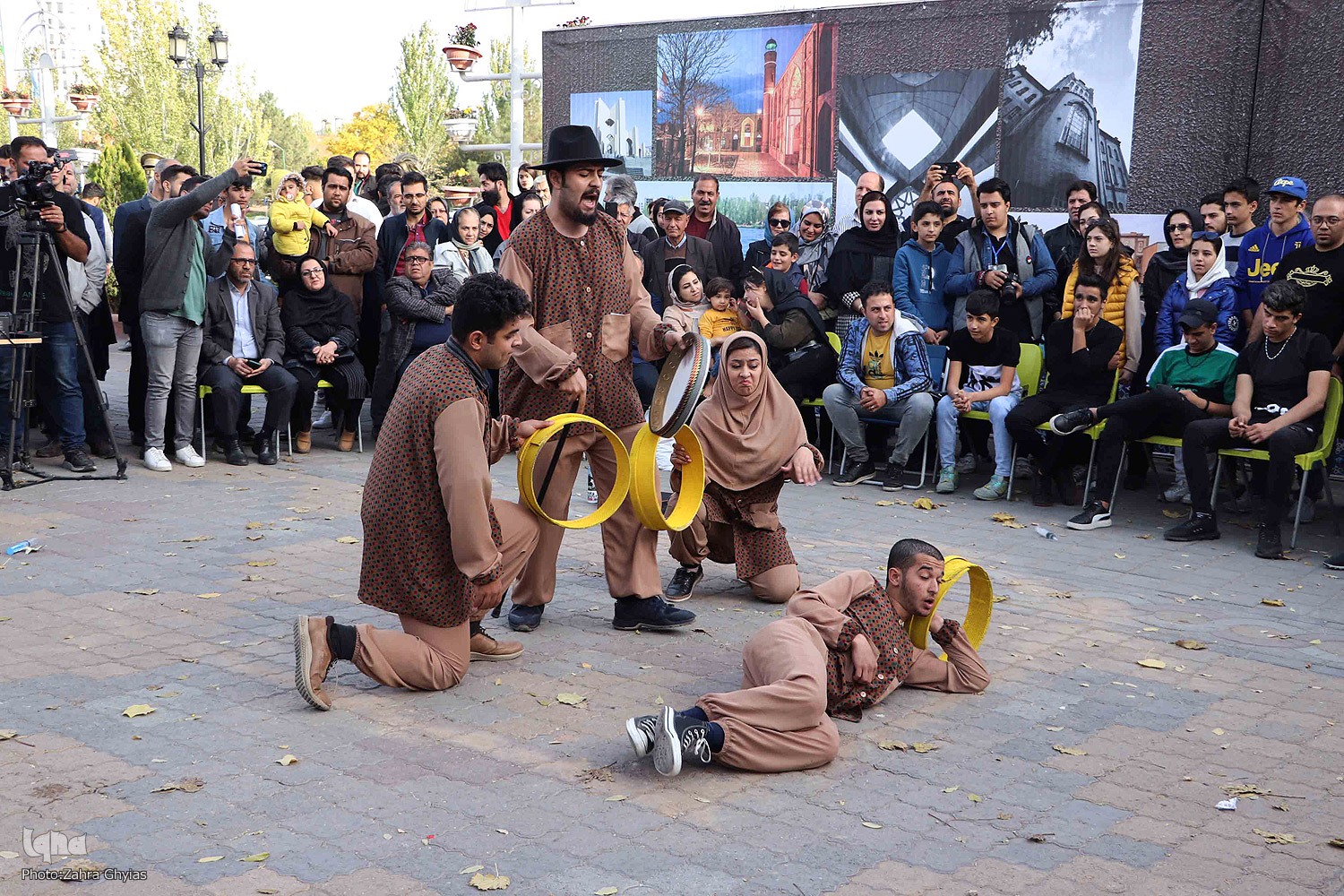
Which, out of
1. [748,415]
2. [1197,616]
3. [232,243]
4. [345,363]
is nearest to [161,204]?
[232,243]

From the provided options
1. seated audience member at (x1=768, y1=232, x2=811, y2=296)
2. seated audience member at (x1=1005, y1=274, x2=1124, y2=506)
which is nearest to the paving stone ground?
seated audience member at (x1=1005, y1=274, x2=1124, y2=506)

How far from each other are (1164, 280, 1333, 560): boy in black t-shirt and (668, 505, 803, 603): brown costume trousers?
10.4 ft

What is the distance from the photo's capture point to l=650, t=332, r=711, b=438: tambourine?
546cm

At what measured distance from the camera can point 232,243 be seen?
10.4m

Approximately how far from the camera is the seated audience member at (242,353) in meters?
9.93

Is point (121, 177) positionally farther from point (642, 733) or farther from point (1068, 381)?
point (642, 733)

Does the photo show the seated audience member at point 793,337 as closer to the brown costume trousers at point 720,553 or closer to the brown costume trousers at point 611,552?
the brown costume trousers at point 720,553

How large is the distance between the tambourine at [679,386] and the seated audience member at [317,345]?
17.4 ft

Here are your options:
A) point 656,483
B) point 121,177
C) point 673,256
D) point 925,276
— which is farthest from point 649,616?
point 121,177

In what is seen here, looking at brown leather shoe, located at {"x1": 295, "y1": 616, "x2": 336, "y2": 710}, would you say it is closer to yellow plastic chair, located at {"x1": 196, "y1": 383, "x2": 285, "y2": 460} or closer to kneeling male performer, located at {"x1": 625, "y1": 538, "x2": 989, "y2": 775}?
kneeling male performer, located at {"x1": 625, "y1": 538, "x2": 989, "y2": 775}

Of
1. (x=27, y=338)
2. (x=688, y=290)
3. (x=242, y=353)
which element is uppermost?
(x=688, y=290)

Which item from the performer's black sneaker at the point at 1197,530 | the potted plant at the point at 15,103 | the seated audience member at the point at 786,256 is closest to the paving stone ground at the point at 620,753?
the performer's black sneaker at the point at 1197,530

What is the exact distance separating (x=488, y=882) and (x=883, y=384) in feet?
22.9

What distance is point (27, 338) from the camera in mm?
8523
